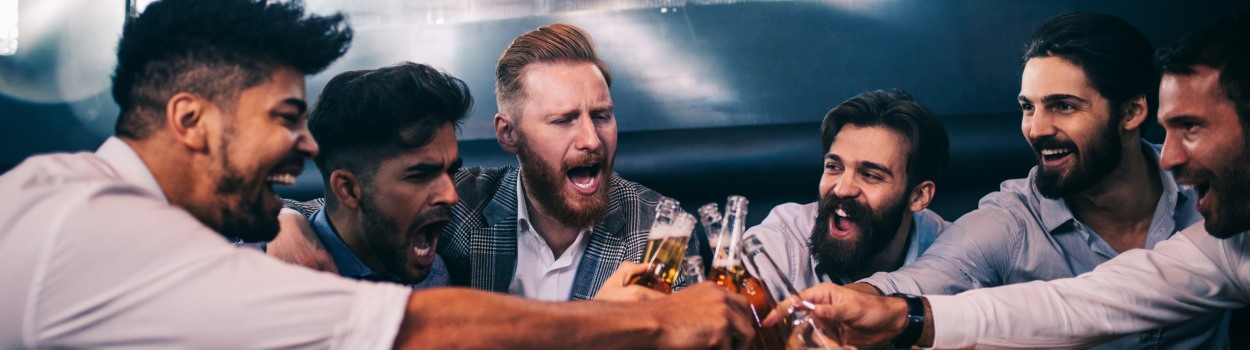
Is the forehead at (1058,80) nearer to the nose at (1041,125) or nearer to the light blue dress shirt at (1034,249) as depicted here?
the nose at (1041,125)

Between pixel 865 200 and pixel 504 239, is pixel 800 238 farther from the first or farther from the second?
pixel 504 239

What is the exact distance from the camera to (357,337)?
850mm

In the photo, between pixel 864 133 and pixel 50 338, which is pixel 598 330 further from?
pixel 864 133

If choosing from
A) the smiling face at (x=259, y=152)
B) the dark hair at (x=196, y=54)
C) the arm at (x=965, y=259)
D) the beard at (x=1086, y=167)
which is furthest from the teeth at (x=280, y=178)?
the beard at (x=1086, y=167)

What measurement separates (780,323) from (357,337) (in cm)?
52

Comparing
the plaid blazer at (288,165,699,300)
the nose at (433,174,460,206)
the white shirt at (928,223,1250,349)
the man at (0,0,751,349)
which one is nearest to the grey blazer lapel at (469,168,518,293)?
the plaid blazer at (288,165,699,300)

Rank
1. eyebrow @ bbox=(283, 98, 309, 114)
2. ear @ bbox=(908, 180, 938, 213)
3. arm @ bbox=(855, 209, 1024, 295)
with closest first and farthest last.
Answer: eyebrow @ bbox=(283, 98, 309, 114) < arm @ bbox=(855, 209, 1024, 295) < ear @ bbox=(908, 180, 938, 213)

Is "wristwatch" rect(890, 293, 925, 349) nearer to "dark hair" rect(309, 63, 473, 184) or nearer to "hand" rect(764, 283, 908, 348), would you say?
"hand" rect(764, 283, 908, 348)

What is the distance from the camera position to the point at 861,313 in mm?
1312

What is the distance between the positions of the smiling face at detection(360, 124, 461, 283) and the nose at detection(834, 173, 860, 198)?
84 centimetres

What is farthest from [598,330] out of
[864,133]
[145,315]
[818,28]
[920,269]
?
[818,28]

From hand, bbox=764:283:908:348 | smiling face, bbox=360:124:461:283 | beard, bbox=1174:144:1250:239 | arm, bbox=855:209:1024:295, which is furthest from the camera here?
arm, bbox=855:209:1024:295

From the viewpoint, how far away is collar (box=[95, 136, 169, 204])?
1013 millimetres

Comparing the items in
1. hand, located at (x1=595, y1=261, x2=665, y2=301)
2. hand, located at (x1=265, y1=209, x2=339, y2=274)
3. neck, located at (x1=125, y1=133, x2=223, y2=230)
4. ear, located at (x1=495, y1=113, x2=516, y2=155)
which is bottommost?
hand, located at (x1=265, y1=209, x2=339, y2=274)
